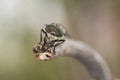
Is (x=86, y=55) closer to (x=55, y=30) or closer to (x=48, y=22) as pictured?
(x=55, y=30)

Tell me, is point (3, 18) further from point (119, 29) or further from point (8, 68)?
point (119, 29)

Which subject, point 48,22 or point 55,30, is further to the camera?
point 48,22

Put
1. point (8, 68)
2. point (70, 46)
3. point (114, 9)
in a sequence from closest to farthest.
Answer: point (70, 46)
point (8, 68)
point (114, 9)

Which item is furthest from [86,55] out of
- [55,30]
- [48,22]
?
[48,22]

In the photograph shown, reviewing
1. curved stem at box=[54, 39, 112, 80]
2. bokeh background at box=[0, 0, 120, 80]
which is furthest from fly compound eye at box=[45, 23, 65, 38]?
bokeh background at box=[0, 0, 120, 80]

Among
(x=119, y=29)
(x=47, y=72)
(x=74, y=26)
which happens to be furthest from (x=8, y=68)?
(x=119, y=29)

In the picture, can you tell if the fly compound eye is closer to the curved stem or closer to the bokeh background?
the curved stem

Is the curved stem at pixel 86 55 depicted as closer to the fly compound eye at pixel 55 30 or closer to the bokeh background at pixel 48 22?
the fly compound eye at pixel 55 30
